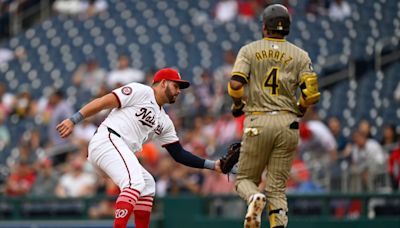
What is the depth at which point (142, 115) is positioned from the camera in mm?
8984

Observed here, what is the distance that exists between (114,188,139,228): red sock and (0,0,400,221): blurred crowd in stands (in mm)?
2814

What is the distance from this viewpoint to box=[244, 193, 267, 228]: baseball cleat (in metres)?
8.45

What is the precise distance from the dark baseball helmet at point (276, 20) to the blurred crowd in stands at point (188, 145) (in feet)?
10.8

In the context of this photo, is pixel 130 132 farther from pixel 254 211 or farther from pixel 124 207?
pixel 254 211

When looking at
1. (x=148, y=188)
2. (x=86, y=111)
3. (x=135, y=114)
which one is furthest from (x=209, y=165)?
(x=86, y=111)

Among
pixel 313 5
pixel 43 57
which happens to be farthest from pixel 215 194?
pixel 43 57

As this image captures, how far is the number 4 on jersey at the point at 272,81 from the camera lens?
8805mm

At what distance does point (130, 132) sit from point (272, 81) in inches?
50.6

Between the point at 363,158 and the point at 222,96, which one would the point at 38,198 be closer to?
the point at 222,96

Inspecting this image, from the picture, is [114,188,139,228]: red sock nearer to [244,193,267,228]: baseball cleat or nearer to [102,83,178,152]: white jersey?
[102,83,178,152]: white jersey

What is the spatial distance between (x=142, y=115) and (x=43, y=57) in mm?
11907

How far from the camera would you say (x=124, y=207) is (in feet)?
28.0

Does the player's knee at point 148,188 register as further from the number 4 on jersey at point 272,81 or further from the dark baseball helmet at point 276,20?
the dark baseball helmet at point 276,20

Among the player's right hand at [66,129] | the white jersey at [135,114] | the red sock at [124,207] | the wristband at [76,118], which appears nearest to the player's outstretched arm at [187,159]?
the white jersey at [135,114]
